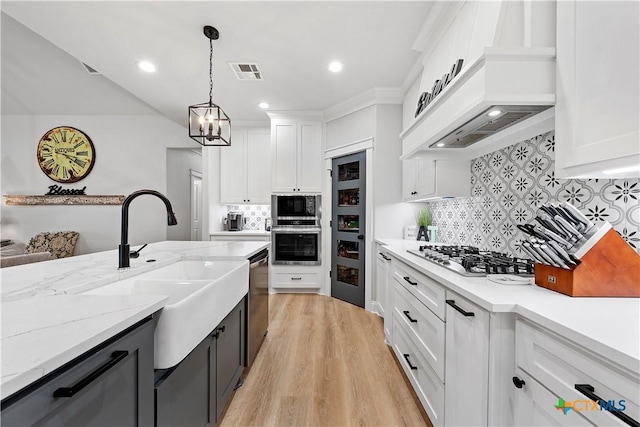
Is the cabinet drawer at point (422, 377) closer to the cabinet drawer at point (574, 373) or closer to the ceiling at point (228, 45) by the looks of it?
the cabinet drawer at point (574, 373)

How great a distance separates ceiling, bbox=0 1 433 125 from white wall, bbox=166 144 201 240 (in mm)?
1441

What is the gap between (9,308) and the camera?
0.76 m

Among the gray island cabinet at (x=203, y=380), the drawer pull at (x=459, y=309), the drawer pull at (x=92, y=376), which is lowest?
the gray island cabinet at (x=203, y=380)

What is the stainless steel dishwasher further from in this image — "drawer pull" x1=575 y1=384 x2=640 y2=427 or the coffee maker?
the coffee maker

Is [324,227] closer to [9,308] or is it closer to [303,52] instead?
[303,52]

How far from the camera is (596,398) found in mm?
642

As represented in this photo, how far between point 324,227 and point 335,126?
151 centimetres

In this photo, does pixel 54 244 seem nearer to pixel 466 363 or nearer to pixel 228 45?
pixel 228 45

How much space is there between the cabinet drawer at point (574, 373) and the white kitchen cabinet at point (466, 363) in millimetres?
124

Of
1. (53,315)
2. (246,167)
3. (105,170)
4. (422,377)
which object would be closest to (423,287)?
(422,377)

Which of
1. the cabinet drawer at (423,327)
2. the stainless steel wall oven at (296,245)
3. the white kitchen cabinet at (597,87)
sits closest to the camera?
the white kitchen cabinet at (597,87)

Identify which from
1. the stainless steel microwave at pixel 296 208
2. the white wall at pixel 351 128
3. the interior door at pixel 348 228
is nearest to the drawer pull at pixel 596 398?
the interior door at pixel 348 228

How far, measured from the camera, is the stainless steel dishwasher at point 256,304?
2.03 m

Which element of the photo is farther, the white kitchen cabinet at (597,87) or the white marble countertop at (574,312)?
the white kitchen cabinet at (597,87)
